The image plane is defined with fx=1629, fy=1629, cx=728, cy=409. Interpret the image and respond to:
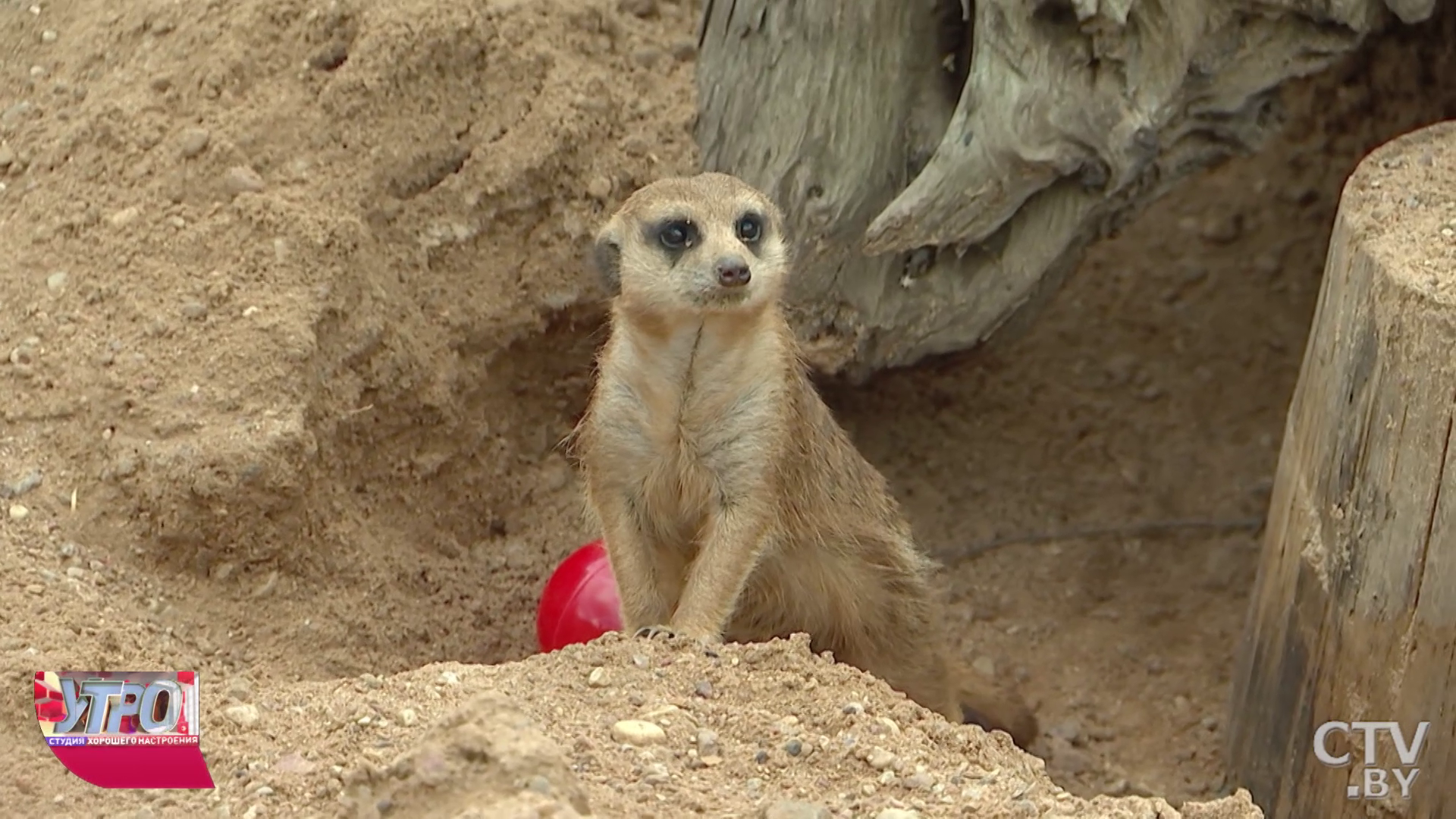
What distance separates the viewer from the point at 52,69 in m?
3.90

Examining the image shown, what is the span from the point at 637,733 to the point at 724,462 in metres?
Result: 0.96

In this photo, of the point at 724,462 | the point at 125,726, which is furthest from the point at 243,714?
the point at 724,462

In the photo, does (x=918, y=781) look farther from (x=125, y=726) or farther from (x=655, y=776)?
(x=125, y=726)

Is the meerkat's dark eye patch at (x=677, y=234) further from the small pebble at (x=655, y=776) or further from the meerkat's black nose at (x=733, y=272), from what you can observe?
the small pebble at (x=655, y=776)

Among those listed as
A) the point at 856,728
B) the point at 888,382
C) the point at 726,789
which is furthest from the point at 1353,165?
the point at 726,789

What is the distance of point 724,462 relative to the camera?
10.4ft

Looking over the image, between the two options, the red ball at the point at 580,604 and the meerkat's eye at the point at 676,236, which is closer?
the meerkat's eye at the point at 676,236

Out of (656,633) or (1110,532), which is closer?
(656,633)

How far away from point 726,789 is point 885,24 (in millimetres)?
2042

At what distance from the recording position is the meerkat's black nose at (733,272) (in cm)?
289

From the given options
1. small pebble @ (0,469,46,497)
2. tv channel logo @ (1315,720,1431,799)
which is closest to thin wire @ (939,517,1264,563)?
tv channel logo @ (1315,720,1431,799)

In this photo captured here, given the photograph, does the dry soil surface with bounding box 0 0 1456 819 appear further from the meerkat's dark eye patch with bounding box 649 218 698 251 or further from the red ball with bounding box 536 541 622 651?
the meerkat's dark eye patch with bounding box 649 218 698 251

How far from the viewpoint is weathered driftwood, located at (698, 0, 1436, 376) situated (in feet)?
10.9

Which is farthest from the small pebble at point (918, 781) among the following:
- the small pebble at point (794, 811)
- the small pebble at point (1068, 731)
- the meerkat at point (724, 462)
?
the small pebble at point (1068, 731)
